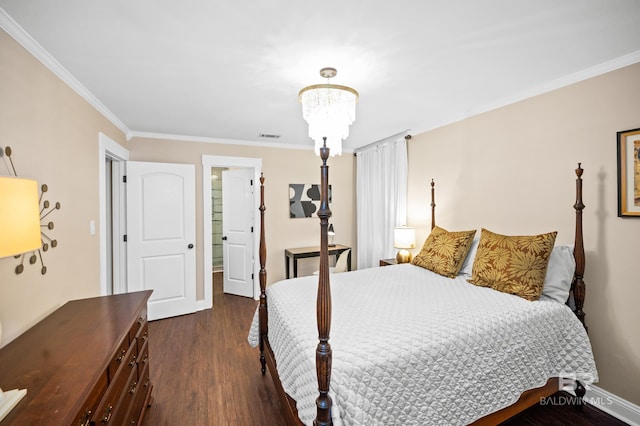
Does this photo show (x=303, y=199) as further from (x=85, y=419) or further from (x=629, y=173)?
(x=85, y=419)

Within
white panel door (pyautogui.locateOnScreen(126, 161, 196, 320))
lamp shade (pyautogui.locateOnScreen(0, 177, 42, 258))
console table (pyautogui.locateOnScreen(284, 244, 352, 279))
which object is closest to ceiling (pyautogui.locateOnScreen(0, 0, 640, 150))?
lamp shade (pyautogui.locateOnScreen(0, 177, 42, 258))

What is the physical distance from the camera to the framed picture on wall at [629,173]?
193 centimetres

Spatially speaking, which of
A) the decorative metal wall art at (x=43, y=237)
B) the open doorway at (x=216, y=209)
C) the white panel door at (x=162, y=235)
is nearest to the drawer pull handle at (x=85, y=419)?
the decorative metal wall art at (x=43, y=237)

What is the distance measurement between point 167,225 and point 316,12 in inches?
126

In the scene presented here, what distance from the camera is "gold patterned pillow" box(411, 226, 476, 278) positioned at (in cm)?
268

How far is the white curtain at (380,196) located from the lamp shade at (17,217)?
11.4ft

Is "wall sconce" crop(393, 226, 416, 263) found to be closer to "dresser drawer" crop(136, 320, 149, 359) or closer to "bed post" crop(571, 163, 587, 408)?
"bed post" crop(571, 163, 587, 408)

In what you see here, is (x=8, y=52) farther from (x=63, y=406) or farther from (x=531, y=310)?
(x=531, y=310)

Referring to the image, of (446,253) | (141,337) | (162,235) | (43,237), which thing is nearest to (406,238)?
(446,253)

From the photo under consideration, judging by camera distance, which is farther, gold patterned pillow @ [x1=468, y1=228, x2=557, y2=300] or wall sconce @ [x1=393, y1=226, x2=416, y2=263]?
wall sconce @ [x1=393, y1=226, x2=416, y2=263]

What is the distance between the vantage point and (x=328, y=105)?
2047 millimetres

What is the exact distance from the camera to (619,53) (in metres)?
1.92

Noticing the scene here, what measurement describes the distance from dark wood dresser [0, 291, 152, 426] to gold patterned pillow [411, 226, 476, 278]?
96.6 inches

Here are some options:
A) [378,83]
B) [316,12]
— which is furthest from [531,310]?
[316,12]
